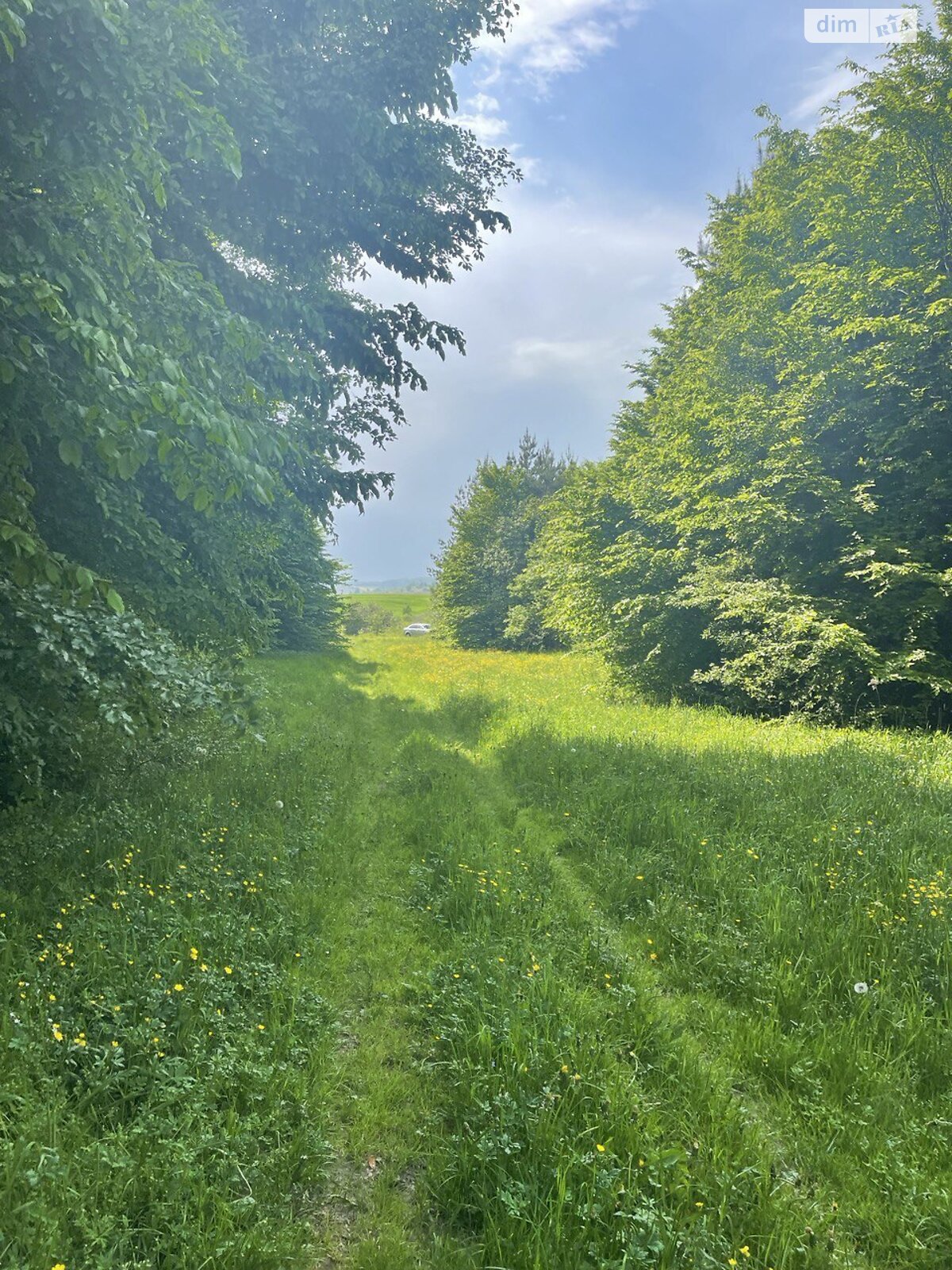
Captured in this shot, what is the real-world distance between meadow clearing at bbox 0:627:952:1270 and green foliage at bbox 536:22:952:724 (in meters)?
5.81

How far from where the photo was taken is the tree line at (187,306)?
137 inches

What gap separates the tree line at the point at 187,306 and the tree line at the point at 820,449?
852cm

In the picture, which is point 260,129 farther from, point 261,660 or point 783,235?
point 261,660

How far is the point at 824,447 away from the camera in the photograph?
1345cm

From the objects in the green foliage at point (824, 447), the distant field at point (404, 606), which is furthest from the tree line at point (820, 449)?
the distant field at point (404, 606)

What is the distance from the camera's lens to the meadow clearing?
241cm

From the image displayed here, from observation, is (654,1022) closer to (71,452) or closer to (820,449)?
(71,452)

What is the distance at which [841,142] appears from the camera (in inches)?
534

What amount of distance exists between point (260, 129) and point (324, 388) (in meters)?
2.69

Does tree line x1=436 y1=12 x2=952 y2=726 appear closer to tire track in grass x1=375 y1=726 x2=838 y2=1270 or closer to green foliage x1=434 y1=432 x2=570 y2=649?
tire track in grass x1=375 y1=726 x2=838 y2=1270

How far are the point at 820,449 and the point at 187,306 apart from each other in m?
13.5

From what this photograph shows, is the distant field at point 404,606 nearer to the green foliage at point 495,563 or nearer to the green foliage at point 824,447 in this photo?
the green foliage at point 495,563

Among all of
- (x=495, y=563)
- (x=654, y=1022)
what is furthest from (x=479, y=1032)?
(x=495, y=563)

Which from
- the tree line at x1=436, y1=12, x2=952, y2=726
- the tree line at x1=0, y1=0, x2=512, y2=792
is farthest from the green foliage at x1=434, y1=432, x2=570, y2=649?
the tree line at x1=0, y1=0, x2=512, y2=792
